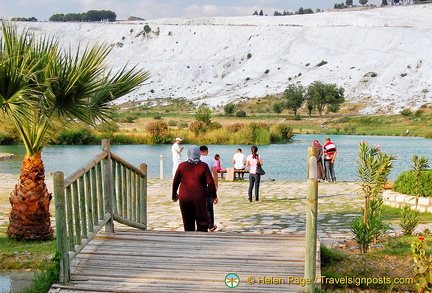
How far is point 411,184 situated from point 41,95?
26.1ft

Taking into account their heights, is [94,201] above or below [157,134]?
above

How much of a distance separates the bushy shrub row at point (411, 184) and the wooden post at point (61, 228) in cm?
870

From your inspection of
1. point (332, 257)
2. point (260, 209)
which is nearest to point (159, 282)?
point (332, 257)

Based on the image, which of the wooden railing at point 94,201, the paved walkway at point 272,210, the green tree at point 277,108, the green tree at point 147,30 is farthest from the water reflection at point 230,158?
the green tree at point 147,30

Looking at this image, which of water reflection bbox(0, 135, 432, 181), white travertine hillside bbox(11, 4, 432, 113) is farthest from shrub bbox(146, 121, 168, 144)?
white travertine hillside bbox(11, 4, 432, 113)

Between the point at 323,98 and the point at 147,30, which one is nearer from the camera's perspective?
the point at 323,98

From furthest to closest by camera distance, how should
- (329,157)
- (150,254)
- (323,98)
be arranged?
(323,98) → (329,157) → (150,254)

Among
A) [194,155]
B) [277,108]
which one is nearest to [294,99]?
[277,108]

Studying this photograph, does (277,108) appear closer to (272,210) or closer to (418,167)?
(272,210)

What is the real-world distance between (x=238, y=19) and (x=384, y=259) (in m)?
148

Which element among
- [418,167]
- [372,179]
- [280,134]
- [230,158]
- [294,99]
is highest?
[294,99]

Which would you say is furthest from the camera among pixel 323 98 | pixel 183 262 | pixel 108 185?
pixel 323 98

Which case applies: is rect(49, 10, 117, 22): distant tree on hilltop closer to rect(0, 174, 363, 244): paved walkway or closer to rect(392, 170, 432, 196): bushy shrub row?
rect(0, 174, 363, 244): paved walkway

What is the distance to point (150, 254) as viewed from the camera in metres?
6.45
